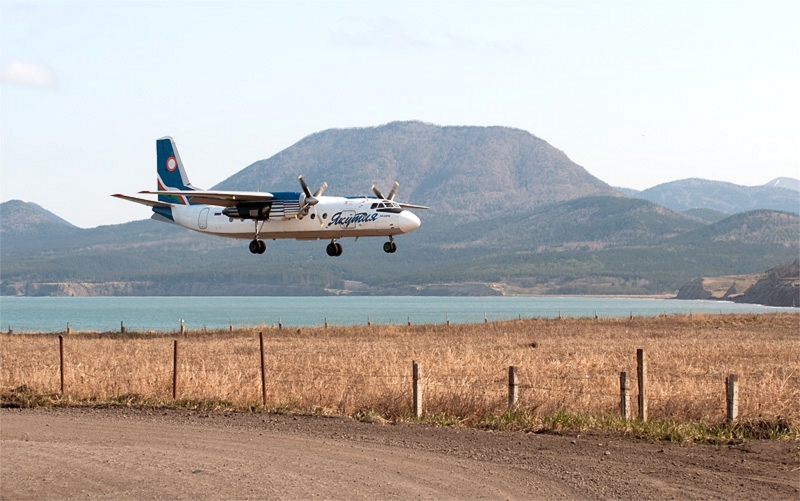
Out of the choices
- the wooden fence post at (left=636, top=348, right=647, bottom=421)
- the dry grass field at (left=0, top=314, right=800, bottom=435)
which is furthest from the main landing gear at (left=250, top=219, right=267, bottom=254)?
the wooden fence post at (left=636, top=348, right=647, bottom=421)

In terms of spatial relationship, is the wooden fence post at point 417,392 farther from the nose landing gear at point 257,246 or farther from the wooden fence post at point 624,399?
the nose landing gear at point 257,246

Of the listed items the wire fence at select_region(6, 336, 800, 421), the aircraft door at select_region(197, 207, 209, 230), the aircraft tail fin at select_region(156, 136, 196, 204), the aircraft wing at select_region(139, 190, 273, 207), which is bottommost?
the wire fence at select_region(6, 336, 800, 421)

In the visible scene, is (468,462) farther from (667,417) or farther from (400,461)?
(667,417)

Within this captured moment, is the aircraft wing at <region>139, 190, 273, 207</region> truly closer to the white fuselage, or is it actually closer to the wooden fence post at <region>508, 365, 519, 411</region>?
the white fuselage

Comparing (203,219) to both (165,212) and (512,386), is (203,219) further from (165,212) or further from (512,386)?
(512,386)

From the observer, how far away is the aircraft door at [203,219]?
186 ft

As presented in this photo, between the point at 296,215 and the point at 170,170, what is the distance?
16232 millimetres

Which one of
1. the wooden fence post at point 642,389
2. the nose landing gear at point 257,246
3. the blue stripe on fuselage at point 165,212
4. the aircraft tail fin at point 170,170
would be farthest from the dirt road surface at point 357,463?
the aircraft tail fin at point 170,170

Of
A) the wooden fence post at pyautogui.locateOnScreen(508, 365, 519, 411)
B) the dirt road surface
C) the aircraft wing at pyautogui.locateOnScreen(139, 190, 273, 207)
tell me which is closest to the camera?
the dirt road surface

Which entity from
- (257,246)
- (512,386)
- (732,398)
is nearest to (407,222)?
(257,246)

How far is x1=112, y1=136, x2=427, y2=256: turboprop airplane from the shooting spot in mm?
48812

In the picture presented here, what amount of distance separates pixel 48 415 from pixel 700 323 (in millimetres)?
59615

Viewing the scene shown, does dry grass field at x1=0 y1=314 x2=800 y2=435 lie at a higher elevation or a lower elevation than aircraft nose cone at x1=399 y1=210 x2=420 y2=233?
lower

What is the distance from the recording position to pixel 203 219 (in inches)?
2247
